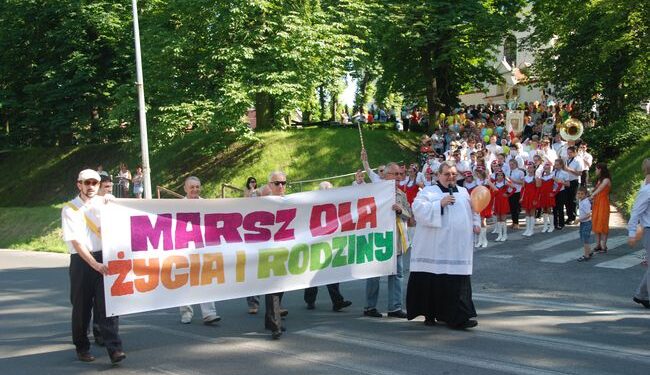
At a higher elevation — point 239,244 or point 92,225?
point 92,225

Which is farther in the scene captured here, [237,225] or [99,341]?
[237,225]

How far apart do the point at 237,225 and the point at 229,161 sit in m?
24.3

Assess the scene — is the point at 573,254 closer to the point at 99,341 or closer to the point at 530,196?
the point at 530,196

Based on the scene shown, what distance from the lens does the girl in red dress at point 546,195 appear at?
17.5m

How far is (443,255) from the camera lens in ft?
29.0

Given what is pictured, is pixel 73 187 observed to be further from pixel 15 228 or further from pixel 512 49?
pixel 512 49

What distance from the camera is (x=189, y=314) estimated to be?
32.1 feet

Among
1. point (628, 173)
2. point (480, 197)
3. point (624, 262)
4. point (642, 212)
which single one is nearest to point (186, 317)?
point (480, 197)

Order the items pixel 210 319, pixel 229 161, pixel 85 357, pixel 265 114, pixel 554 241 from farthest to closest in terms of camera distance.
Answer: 1. pixel 265 114
2. pixel 229 161
3. pixel 554 241
4. pixel 210 319
5. pixel 85 357

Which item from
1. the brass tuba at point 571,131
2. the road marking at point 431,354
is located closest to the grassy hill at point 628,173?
the brass tuba at point 571,131

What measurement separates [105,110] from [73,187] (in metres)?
4.71

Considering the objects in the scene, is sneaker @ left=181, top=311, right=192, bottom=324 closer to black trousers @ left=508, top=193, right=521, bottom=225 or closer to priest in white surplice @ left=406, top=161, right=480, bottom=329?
priest in white surplice @ left=406, top=161, right=480, bottom=329

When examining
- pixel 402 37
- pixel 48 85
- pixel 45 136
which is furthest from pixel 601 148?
pixel 45 136

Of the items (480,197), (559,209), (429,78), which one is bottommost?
(559,209)
